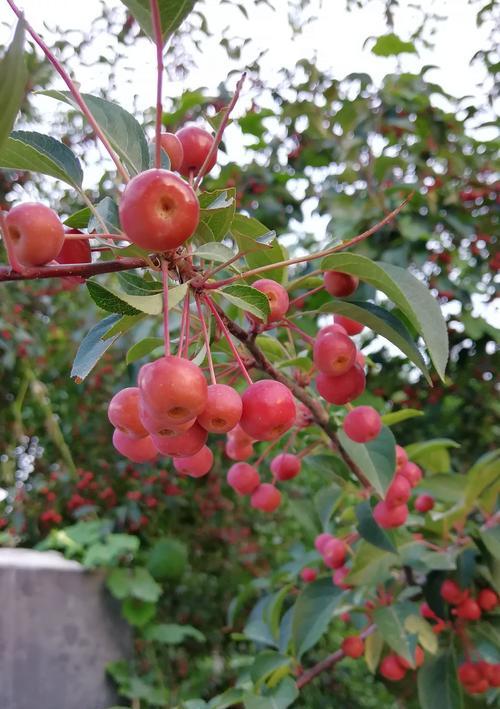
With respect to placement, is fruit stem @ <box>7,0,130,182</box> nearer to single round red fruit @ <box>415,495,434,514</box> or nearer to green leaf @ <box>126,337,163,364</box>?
green leaf @ <box>126,337,163,364</box>

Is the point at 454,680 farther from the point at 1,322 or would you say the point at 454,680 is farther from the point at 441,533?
the point at 1,322

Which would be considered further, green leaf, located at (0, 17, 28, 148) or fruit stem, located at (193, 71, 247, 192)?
fruit stem, located at (193, 71, 247, 192)

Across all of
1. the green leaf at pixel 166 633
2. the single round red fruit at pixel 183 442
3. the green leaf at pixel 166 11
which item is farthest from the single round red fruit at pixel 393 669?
the green leaf at pixel 166 11

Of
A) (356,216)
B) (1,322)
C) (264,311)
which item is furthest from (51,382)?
(264,311)

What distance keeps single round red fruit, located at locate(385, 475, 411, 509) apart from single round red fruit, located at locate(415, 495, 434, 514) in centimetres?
38

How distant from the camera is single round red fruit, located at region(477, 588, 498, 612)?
1161 mm

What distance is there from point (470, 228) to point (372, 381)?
531 millimetres

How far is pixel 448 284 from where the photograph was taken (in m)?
1.85

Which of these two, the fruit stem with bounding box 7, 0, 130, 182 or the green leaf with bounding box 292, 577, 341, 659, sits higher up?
the fruit stem with bounding box 7, 0, 130, 182

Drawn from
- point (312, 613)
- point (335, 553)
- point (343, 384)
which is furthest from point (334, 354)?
point (312, 613)

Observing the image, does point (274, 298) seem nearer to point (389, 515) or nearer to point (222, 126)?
→ point (222, 126)

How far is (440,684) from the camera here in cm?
111

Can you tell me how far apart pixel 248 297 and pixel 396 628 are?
2.47 feet

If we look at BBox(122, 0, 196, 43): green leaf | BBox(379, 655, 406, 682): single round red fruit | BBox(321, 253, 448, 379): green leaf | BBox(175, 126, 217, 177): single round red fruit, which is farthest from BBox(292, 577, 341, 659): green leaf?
BBox(122, 0, 196, 43): green leaf
